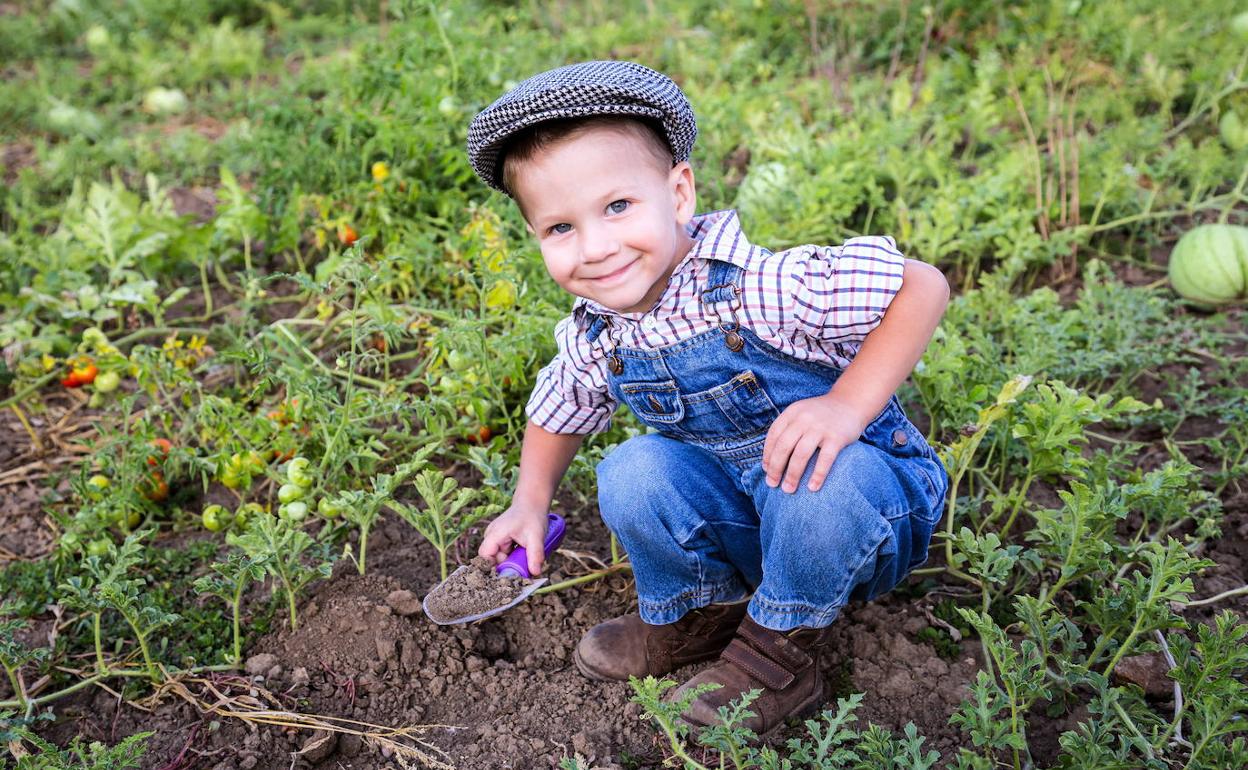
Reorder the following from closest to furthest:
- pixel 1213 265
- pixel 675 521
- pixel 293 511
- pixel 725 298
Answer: pixel 725 298 → pixel 675 521 → pixel 293 511 → pixel 1213 265

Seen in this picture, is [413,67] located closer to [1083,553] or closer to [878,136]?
[878,136]

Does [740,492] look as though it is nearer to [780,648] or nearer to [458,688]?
[780,648]

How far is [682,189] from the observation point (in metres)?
2.21

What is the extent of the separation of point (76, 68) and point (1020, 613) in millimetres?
6711

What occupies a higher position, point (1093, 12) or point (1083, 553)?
point (1093, 12)

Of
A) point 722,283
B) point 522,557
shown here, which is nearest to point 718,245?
point 722,283

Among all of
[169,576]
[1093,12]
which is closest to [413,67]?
[169,576]

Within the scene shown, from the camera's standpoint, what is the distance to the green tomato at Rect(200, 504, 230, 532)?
2.88 meters

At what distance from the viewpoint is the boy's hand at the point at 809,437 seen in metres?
2.04

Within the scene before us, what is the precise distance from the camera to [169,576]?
2.83 m

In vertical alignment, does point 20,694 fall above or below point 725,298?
below

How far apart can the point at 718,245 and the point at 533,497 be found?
72 cm

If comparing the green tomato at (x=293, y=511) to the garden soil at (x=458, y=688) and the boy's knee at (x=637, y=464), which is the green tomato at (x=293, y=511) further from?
the boy's knee at (x=637, y=464)

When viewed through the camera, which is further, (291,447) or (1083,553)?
(291,447)
